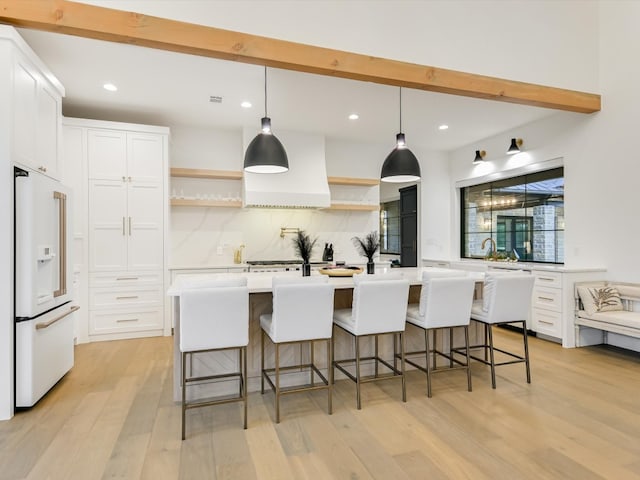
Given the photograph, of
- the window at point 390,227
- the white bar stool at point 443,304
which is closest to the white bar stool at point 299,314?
the white bar stool at point 443,304

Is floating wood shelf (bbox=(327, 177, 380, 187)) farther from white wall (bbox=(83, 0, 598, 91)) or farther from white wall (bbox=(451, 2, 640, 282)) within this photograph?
white wall (bbox=(83, 0, 598, 91))

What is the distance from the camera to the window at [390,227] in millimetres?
8352

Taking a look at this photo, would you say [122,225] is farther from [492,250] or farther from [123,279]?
[492,250]

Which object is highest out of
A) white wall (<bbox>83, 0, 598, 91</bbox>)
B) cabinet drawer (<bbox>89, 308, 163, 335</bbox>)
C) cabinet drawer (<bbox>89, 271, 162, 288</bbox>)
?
white wall (<bbox>83, 0, 598, 91</bbox>)

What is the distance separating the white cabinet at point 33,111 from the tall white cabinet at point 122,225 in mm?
1166

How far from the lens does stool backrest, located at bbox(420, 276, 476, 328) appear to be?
298cm

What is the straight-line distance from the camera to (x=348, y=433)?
7.93ft

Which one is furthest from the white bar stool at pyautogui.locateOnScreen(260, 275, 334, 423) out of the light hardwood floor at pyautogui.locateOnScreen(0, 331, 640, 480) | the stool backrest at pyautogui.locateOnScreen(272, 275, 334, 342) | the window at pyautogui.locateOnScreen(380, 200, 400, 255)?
the window at pyautogui.locateOnScreen(380, 200, 400, 255)

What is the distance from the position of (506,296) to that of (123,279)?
167 inches

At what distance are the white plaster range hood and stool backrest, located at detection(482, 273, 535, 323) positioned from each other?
2985 millimetres

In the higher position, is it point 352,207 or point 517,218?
point 352,207

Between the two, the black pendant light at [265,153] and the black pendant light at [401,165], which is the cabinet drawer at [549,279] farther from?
the black pendant light at [265,153]

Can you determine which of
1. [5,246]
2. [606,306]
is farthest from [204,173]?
[606,306]

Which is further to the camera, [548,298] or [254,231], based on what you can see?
[254,231]
